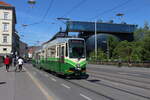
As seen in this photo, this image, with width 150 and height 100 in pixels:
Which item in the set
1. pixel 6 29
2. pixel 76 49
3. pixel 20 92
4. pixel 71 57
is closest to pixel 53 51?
pixel 76 49

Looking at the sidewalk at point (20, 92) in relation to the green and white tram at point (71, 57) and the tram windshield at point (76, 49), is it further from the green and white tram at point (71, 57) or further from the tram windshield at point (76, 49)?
the tram windshield at point (76, 49)

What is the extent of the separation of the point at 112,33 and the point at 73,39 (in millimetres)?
97901

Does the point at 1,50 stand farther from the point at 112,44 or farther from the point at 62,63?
the point at 62,63

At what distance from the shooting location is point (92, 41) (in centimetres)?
11056

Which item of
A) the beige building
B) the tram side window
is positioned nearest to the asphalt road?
the tram side window

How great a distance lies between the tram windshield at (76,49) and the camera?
18734mm

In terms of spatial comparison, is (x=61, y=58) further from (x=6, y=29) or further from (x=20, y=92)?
(x=6, y=29)

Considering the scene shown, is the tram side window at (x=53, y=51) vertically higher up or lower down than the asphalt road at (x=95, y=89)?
higher up

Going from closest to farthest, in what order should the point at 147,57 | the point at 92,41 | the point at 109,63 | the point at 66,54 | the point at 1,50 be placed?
the point at 66,54
the point at 147,57
the point at 109,63
the point at 1,50
the point at 92,41

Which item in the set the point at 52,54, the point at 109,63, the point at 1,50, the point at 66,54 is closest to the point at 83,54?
the point at 66,54

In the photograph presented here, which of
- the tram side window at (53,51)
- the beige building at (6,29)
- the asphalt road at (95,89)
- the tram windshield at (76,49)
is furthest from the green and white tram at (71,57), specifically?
the beige building at (6,29)

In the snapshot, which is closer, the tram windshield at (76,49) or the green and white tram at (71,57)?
the green and white tram at (71,57)

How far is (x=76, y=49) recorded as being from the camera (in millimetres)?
19016

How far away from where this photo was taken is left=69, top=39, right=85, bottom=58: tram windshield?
1873 centimetres
